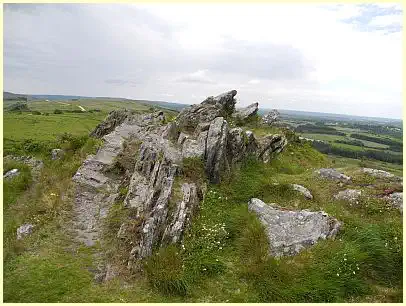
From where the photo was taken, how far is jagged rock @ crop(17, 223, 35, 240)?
1647 centimetres

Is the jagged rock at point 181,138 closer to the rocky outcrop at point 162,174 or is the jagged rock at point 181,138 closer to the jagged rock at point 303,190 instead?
the rocky outcrop at point 162,174

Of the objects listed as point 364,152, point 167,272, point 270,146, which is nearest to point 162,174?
point 167,272

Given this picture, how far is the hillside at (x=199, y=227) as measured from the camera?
1356 cm

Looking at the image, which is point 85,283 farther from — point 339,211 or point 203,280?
point 339,211

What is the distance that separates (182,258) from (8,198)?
1285 cm

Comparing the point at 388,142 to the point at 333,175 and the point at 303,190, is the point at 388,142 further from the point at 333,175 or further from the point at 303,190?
the point at 303,190

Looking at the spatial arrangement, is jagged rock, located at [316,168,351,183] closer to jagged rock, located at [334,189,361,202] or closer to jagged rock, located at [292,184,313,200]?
jagged rock, located at [334,189,361,202]

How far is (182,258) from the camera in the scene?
14500mm

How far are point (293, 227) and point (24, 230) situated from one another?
1259 centimetres

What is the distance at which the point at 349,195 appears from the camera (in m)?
19.0

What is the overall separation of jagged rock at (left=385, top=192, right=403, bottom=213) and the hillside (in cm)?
9

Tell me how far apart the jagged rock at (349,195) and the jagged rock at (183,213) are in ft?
25.3

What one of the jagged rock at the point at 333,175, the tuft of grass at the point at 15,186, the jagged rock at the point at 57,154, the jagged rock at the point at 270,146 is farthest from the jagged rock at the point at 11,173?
the jagged rock at the point at 333,175

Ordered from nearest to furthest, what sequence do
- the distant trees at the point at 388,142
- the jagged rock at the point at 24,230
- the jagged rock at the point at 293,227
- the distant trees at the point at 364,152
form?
1. the jagged rock at the point at 293,227
2. the jagged rock at the point at 24,230
3. the distant trees at the point at 364,152
4. the distant trees at the point at 388,142
